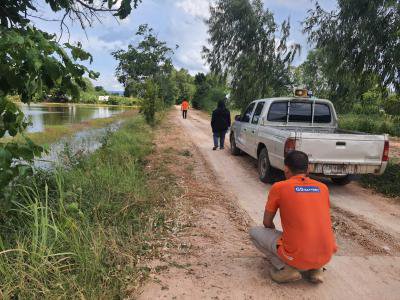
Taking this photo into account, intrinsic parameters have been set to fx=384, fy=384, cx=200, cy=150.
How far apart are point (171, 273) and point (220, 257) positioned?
72 cm

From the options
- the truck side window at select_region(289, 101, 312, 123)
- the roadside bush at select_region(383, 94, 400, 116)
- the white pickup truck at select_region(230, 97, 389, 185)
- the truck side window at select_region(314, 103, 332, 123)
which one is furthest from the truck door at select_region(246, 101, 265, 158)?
the roadside bush at select_region(383, 94, 400, 116)

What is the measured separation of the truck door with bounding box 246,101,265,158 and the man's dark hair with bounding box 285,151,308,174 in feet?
18.5

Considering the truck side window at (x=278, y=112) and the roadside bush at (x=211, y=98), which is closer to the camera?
the truck side window at (x=278, y=112)

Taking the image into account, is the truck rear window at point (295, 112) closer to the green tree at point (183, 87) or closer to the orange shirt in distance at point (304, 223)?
the orange shirt in distance at point (304, 223)

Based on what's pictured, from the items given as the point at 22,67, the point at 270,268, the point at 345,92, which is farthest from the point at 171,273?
the point at 345,92

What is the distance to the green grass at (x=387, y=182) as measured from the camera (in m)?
8.14

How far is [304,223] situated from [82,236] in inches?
93.8

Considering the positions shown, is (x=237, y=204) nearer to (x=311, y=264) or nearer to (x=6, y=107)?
(x=311, y=264)

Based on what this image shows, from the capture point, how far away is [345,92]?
455 inches

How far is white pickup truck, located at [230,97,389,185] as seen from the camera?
7.19 meters

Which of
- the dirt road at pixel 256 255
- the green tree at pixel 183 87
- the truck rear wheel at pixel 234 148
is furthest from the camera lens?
the green tree at pixel 183 87

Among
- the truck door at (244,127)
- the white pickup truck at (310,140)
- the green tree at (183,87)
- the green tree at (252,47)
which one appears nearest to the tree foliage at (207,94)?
the green tree at (183,87)

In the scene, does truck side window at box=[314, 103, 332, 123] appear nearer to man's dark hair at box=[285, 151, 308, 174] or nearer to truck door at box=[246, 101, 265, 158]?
truck door at box=[246, 101, 265, 158]

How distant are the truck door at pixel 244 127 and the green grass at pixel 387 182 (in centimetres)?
324
